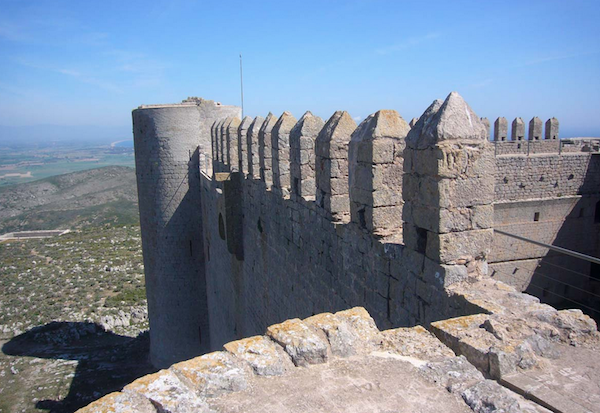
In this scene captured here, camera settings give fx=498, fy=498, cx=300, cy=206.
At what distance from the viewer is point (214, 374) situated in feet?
6.66

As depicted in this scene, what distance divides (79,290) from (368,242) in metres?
18.2

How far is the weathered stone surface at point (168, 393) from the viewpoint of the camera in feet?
6.04

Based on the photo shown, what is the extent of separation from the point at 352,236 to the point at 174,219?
8582 mm

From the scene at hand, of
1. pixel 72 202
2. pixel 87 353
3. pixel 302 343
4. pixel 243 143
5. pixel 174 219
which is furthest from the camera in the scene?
pixel 72 202

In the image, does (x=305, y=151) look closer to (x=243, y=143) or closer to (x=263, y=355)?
(x=243, y=143)

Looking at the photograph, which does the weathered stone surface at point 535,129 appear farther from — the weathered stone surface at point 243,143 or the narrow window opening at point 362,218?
the narrow window opening at point 362,218

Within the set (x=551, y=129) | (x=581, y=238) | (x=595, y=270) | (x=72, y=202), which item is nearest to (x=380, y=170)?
(x=581, y=238)

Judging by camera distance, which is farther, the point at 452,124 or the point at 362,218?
the point at 362,218

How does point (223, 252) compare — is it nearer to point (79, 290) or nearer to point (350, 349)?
point (350, 349)

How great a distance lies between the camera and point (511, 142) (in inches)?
558

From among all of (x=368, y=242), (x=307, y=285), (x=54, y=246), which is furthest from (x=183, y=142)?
(x=54, y=246)

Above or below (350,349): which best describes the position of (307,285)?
below

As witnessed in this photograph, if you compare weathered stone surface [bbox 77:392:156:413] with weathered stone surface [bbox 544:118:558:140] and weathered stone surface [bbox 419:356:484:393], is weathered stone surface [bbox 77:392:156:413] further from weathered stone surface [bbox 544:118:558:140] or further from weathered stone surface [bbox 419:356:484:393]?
weathered stone surface [bbox 544:118:558:140]

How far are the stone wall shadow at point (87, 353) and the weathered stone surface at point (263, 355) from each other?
11.5m
